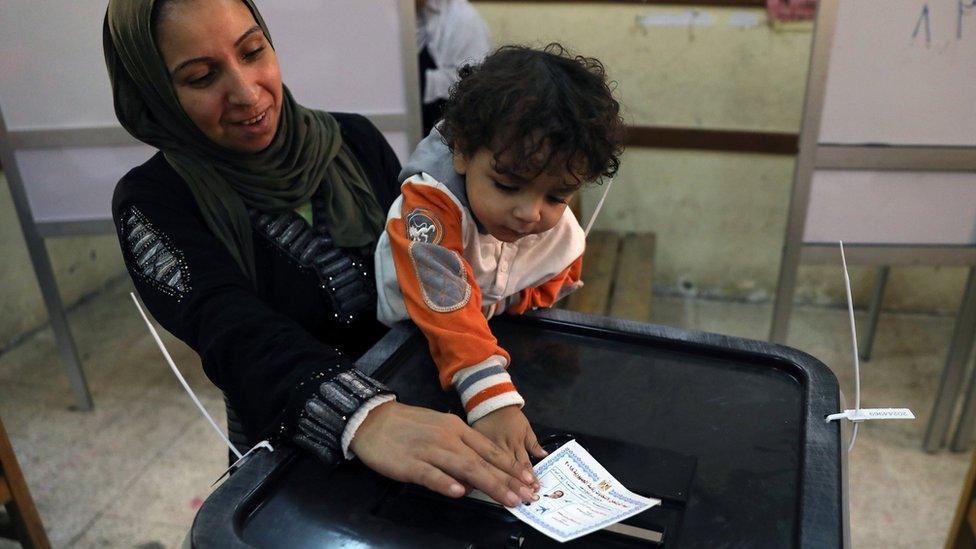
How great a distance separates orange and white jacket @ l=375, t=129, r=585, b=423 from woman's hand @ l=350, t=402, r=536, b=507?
65 millimetres

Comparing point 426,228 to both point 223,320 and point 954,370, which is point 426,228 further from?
point 954,370

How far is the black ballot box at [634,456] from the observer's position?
0.65 metres

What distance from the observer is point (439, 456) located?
719 millimetres

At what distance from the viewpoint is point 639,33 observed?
2920 mm

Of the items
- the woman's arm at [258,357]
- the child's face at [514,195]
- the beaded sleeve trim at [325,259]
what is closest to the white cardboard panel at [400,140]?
the beaded sleeve trim at [325,259]

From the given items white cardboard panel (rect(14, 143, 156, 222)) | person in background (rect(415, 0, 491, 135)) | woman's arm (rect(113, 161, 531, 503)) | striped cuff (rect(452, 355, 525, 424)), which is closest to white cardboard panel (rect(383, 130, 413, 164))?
person in background (rect(415, 0, 491, 135))

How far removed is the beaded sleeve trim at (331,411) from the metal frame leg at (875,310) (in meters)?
2.26

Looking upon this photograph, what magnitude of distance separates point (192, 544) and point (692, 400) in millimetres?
561

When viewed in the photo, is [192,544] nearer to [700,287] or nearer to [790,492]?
[790,492]

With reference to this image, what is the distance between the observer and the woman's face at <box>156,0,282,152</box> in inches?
38.2

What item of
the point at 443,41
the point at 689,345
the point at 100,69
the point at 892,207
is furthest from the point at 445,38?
the point at 689,345

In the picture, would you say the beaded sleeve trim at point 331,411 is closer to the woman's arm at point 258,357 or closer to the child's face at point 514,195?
the woman's arm at point 258,357

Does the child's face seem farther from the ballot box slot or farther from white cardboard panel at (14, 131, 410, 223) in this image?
white cardboard panel at (14, 131, 410, 223)

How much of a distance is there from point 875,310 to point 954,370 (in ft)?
1.58
